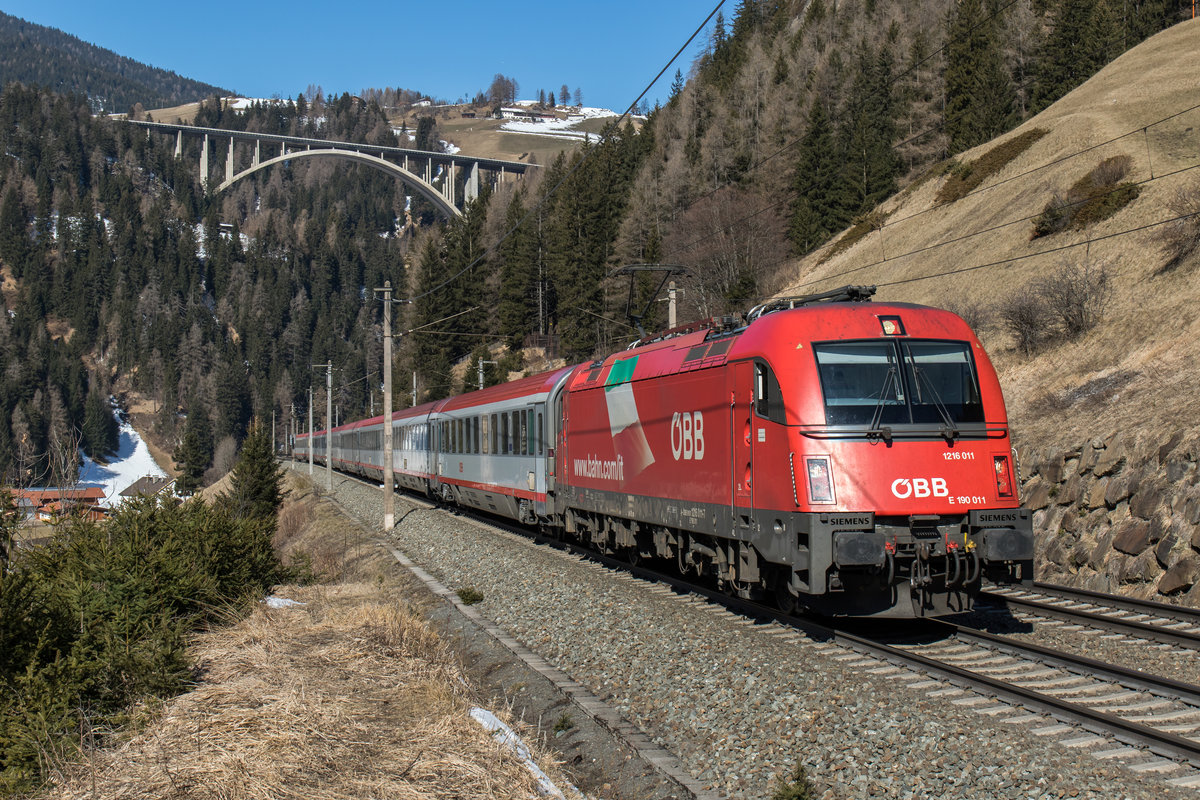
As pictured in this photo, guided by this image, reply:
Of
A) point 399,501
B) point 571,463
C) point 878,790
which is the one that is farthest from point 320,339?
point 878,790

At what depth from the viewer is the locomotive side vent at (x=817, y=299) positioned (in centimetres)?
1077

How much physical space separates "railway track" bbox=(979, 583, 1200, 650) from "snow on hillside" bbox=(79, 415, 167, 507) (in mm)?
144205

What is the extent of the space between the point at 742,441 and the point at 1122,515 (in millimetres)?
6882

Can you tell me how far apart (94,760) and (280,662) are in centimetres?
315

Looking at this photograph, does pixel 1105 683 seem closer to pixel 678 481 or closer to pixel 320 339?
pixel 678 481

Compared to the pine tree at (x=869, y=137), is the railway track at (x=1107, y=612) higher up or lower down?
lower down

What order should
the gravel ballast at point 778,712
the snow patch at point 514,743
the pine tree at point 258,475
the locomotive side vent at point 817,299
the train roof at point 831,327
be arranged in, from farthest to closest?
the pine tree at point 258,475
the locomotive side vent at point 817,299
the train roof at point 831,327
the snow patch at point 514,743
the gravel ballast at point 778,712

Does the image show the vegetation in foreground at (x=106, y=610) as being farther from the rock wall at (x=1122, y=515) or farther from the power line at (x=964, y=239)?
the power line at (x=964, y=239)

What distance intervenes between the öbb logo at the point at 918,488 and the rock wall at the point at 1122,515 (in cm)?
462

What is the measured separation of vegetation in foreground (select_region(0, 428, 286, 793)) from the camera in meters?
7.10

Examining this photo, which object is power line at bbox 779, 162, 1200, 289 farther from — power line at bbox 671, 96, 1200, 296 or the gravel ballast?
the gravel ballast

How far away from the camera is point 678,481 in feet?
40.2

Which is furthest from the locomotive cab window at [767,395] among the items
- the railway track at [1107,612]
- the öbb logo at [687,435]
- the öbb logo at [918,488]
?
the railway track at [1107,612]

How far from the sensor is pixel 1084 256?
1107 inches
